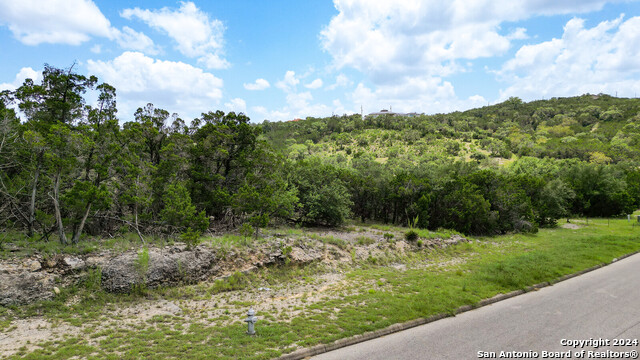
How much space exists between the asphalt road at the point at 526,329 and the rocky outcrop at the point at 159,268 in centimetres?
757

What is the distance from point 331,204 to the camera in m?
23.8

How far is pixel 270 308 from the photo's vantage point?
10.1 metres

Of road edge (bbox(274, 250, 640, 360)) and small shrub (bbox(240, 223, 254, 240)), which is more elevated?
small shrub (bbox(240, 223, 254, 240))

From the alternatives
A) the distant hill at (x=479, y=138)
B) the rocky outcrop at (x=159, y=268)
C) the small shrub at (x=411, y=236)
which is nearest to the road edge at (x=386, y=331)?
the rocky outcrop at (x=159, y=268)

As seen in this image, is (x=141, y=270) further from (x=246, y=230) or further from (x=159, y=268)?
(x=246, y=230)

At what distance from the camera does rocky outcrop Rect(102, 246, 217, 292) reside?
11.0 meters

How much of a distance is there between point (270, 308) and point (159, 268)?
4911 mm

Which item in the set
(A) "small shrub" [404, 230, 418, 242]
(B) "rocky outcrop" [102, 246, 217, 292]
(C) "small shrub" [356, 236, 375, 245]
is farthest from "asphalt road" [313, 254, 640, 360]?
(C) "small shrub" [356, 236, 375, 245]

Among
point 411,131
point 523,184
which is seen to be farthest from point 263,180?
point 411,131

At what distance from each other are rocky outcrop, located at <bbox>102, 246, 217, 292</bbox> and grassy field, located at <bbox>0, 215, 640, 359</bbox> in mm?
428

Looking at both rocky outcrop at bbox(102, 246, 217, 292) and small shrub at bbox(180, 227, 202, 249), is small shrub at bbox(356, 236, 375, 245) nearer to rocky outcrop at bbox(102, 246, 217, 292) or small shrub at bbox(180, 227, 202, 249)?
rocky outcrop at bbox(102, 246, 217, 292)

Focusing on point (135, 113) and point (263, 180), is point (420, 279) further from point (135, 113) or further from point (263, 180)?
point (135, 113)

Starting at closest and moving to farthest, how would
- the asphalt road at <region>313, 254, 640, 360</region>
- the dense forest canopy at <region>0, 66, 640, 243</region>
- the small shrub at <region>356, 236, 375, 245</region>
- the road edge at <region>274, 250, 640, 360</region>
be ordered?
the road edge at <region>274, 250, 640, 360</region>
the asphalt road at <region>313, 254, 640, 360</region>
the dense forest canopy at <region>0, 66, 640, 243</region>
the small shrub at <region>356, 236, 375, 245</region>

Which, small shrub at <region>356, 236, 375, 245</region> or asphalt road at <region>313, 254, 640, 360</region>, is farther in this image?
small shrub at <region>356, 236, 375, 245</region>
